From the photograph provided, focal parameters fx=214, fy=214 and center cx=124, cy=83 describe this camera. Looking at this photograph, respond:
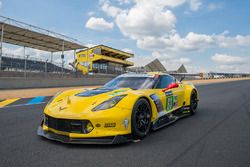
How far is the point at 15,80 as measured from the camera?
14711 mm

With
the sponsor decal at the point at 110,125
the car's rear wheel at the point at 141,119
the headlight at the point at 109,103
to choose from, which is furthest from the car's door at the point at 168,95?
the sponsor decal at the point at 110,125

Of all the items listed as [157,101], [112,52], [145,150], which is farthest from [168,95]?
[112,52]

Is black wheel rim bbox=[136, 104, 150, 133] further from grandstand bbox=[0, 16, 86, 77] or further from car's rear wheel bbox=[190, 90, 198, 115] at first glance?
grandstand bbox=[0, 16, 86, 77]

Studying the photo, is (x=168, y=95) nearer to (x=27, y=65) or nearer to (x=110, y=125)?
(x=110, y=125)

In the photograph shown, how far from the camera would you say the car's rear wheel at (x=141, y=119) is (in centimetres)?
338

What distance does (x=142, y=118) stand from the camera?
3652mm

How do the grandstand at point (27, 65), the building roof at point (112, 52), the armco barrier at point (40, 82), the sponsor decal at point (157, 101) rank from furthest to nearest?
the building roof at point (112, 52) → the grandstand at point (27, 65) → the armco barrier at point (40, 82) → the sponsor decal at point (157, 101)

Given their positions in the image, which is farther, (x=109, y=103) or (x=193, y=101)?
(x=193, y=101)

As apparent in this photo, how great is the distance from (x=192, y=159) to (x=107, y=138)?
1.18 meters

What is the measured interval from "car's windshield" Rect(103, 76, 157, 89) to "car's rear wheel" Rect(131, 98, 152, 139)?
2.17 ft

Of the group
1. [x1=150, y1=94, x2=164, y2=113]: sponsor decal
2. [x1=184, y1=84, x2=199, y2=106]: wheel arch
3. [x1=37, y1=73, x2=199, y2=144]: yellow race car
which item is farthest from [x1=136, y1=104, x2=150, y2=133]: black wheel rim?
[x1=184, y1=84, x2=199, y2=106]: wheel arch

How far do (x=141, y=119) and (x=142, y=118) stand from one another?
3cm

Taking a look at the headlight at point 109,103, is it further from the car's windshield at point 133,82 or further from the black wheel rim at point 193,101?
the black wheel rim at point 193,101

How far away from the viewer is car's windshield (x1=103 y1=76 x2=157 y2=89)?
4406 millimetres
